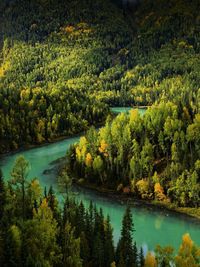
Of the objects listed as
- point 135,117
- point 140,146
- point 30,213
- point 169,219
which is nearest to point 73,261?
point 30,213

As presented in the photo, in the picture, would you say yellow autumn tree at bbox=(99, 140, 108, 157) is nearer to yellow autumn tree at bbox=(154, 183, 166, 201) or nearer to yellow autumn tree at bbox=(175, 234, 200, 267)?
yellow autumn tree at bbox=(154, 183, 166, 201)

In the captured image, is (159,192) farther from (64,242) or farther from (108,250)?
(64,242)

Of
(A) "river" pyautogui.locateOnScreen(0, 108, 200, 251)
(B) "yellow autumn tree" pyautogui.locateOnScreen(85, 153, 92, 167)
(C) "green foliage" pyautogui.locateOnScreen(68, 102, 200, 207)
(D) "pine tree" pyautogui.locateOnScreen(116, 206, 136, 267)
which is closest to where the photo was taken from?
(D) "pine tree" pyautogui.locateOnScreen(116, 206, 136, 267)

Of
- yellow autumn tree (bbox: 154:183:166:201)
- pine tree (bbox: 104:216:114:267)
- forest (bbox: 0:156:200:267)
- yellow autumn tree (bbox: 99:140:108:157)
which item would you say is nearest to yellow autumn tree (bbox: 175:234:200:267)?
forest (bbox: 0:156:200:267)

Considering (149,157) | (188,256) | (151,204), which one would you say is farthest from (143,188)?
(188,256)

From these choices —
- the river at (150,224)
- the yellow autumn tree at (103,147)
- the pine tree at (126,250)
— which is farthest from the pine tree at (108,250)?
the yellow autumn tree at (103,147)

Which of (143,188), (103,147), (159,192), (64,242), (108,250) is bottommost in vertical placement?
(159,192)

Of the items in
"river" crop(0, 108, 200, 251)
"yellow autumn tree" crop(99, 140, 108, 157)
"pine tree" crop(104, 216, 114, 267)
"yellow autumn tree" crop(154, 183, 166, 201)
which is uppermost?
"yellow autumn tree" crop(99, 140, 108, 157)
